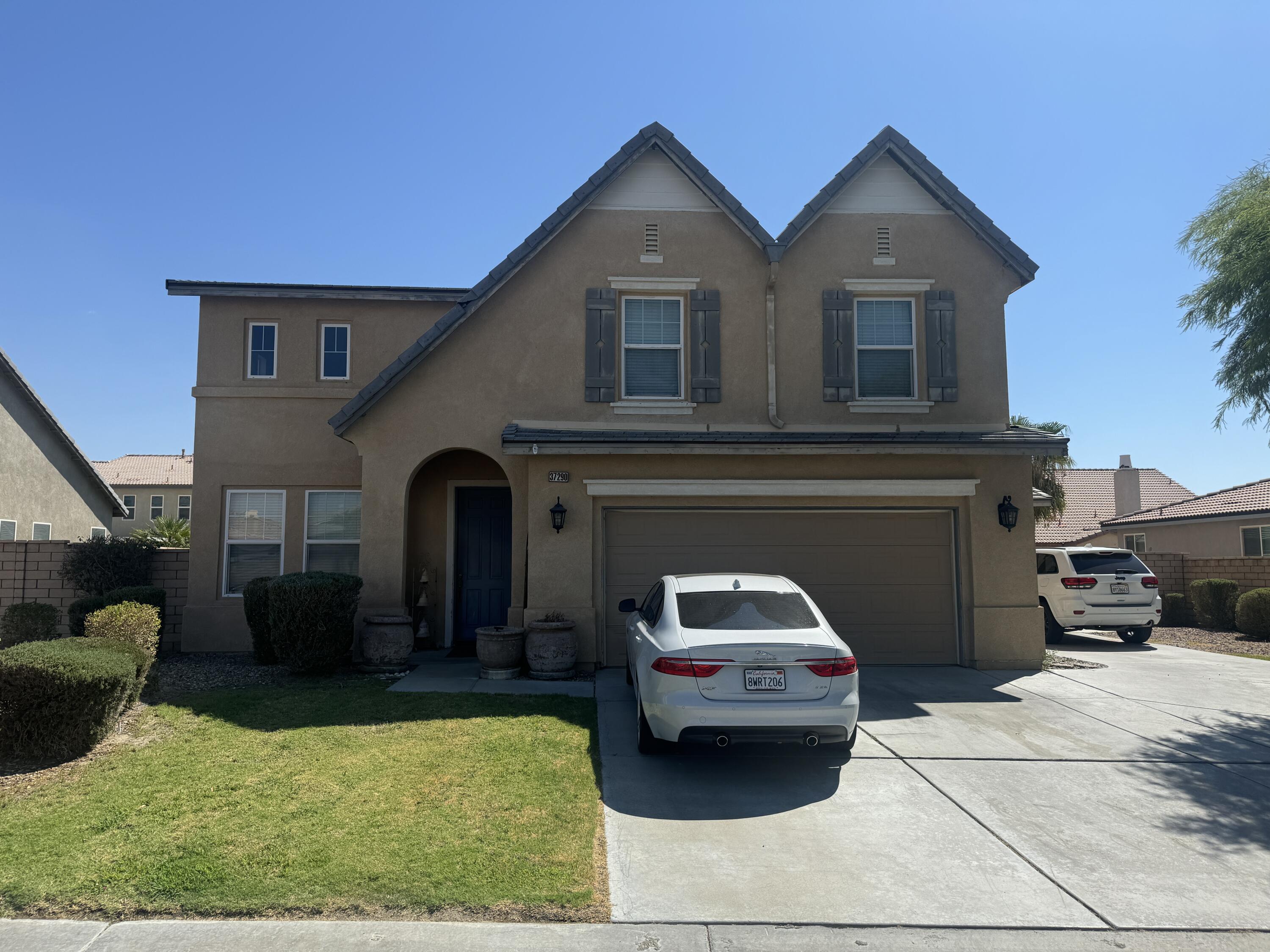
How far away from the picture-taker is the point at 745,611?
24.5 feet

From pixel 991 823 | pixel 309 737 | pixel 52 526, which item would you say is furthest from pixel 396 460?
pixel 52 526

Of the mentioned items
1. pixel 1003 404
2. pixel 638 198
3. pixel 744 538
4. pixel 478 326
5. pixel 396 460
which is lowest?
→ pixel 744 538

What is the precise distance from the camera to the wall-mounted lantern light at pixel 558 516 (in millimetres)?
11109

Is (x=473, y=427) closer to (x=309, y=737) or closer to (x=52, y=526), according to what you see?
(x=309, y=737)

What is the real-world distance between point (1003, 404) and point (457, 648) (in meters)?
9.19

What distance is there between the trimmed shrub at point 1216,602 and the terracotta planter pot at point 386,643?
692 inches

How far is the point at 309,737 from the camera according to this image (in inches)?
299

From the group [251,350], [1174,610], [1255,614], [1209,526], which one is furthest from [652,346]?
[1209,526]

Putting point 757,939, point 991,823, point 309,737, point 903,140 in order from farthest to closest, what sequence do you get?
point 903,140, point 309,737, point 991,823, point 757,939

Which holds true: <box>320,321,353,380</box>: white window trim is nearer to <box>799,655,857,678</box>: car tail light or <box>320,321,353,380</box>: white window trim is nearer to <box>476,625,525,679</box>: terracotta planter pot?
<box>476,625,525,679</box>: terracotta planter pot

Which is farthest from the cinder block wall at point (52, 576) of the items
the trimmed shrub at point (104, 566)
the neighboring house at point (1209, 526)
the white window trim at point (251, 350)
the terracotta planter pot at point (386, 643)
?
the neighboring house at point (1209, 526)

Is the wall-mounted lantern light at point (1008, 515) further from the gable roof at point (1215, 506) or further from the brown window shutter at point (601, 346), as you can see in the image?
the gable roof at point (1215, 506)

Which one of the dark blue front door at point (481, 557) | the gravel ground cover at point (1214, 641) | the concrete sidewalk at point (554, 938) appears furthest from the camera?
the gravel ground cover at point (1214, 641)

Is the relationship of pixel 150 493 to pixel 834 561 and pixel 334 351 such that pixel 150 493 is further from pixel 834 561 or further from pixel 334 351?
pixel 834 561
